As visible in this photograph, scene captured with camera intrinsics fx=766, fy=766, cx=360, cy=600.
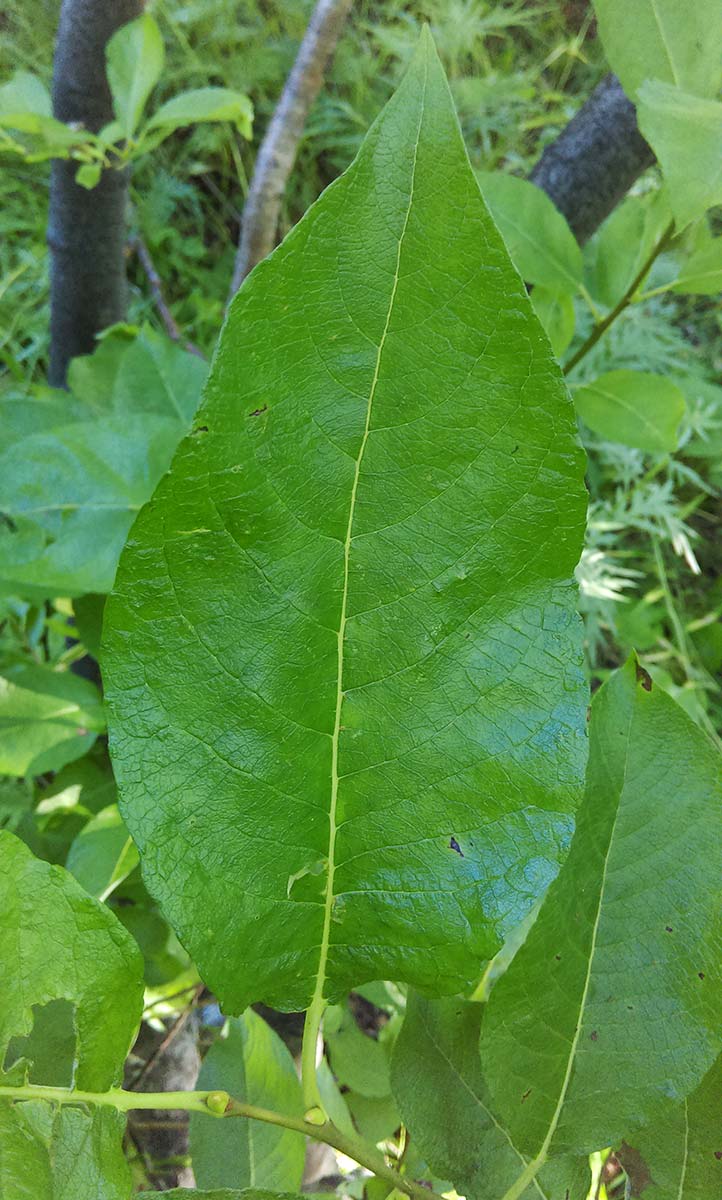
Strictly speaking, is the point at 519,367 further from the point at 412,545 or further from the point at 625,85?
the point at 625,85

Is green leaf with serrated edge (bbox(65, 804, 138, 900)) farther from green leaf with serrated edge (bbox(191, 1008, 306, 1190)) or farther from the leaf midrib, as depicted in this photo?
the leaf midrib

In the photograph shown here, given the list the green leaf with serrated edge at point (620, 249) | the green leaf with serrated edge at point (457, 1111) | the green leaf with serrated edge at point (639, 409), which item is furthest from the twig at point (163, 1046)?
the green leaf with serrated edge at point (620, 249)

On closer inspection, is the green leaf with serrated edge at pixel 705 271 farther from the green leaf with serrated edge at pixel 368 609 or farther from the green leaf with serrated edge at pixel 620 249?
the green leaf with serrated edge at pixel 368 609

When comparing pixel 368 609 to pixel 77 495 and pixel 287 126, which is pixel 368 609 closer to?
pixel 77 495

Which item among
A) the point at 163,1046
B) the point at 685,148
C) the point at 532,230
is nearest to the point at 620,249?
the point at 532,230

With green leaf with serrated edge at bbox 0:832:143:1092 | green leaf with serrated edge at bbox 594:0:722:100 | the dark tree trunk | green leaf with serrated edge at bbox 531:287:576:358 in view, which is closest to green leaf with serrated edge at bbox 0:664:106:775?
green leaf with serrated edge at bbox 0:832:143:1092

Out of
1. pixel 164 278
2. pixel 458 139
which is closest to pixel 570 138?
pixel 458 139

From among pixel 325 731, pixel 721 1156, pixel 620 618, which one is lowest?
pixel 620 618
